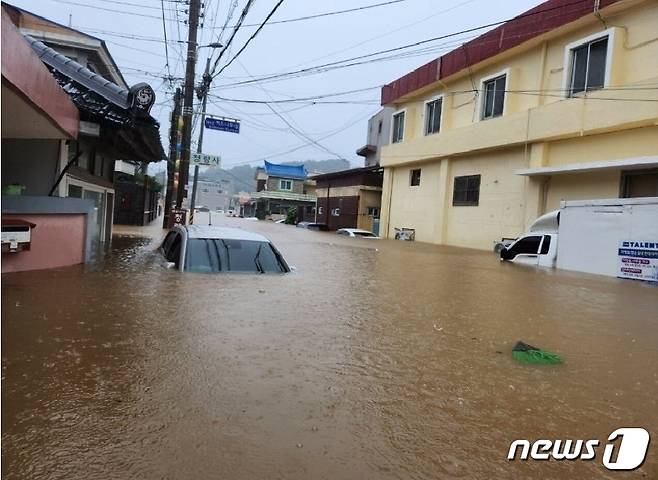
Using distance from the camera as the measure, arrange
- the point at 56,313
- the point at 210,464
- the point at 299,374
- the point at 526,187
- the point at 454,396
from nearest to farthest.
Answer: the point at 210,464 < the point at 454,396 < the point at 299,374 < the point at 56,313 < the point at 526,187

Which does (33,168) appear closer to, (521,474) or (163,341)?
(163,341)

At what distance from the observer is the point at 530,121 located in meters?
17.4

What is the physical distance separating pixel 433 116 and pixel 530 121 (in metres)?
7.51

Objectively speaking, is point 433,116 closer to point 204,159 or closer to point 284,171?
point 204,159

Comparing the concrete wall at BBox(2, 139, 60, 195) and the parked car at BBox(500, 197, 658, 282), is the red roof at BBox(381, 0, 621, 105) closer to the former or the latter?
the parked car at BBox(500, 197, 658, 282)

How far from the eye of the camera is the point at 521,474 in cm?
276

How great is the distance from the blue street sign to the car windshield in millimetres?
10574

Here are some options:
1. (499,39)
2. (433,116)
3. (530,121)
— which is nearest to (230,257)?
(530,121)

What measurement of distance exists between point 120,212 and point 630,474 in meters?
28.1

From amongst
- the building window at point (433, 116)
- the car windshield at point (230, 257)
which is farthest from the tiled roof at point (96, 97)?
the building window at point (433, 116)

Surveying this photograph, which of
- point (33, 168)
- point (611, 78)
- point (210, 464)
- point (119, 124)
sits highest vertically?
point (611, 78)

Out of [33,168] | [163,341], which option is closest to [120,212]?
[33,168]

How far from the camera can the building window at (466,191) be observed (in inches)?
829

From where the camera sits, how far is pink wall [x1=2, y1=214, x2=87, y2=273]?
7745 mm
